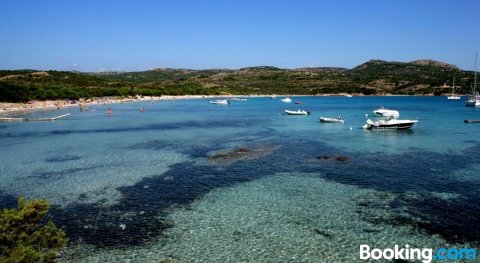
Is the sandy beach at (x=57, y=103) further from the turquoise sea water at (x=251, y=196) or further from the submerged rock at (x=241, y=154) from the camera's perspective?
the submerged rock at (x=241, y=154)

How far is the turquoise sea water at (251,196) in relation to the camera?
51.2 feet

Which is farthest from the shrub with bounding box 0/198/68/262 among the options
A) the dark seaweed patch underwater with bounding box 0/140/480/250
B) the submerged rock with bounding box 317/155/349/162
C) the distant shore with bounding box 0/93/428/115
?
the distant shore with bounding box 0/93/428/115

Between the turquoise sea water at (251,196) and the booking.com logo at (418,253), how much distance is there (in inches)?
18.5

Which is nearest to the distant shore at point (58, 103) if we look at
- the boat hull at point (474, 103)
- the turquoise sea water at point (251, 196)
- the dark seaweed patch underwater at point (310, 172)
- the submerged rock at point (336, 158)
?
the turquoise sea water at point (251, 196)

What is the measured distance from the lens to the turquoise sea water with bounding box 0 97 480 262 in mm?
15617

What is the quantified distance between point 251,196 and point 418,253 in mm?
9787

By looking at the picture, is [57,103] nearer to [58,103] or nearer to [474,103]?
[58,103]

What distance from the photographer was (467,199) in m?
21.0

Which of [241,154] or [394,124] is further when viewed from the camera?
[394,124]

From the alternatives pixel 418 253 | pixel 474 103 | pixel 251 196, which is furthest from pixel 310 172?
pixel 474 103

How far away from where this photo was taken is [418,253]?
1462 centimetres

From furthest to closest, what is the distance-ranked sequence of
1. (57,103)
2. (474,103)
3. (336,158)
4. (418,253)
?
(474,103)
(57,103)
(336,158)
(418,253)

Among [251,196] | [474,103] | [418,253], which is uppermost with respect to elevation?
[474,103]

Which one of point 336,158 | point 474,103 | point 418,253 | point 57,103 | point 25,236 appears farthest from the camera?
point 474,103
